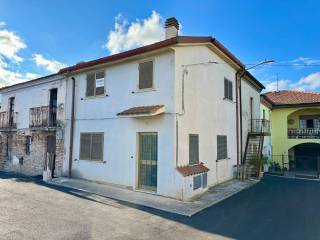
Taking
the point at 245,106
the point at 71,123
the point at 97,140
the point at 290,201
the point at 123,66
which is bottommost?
the point at 290,201

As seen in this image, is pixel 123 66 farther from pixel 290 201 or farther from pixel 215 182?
pixel 290 201

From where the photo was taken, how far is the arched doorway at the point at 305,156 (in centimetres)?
2073

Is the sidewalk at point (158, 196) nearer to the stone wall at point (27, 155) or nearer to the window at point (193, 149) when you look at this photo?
the window at point (193, 149)

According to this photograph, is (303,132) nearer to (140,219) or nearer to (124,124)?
(124,124)

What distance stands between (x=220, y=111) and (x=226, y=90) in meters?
1.43

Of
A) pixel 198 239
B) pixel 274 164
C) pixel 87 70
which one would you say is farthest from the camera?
pixel 274 164

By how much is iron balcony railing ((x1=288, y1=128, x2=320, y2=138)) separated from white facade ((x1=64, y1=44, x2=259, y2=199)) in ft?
38.2

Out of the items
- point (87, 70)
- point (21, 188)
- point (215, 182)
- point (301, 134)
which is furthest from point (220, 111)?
point (301, 134)

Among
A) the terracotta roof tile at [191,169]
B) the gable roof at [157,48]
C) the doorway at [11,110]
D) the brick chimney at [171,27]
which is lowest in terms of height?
the terracotta roof tile at [191,169]

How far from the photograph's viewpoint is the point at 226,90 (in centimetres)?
1254

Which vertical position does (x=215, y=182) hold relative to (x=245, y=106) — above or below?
below

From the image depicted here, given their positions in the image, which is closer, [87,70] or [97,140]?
[97,140]

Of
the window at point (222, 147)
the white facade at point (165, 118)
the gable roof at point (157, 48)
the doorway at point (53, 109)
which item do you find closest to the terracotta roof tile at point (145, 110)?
the white facade at point (165, 118)

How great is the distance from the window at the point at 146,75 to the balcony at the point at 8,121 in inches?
431
